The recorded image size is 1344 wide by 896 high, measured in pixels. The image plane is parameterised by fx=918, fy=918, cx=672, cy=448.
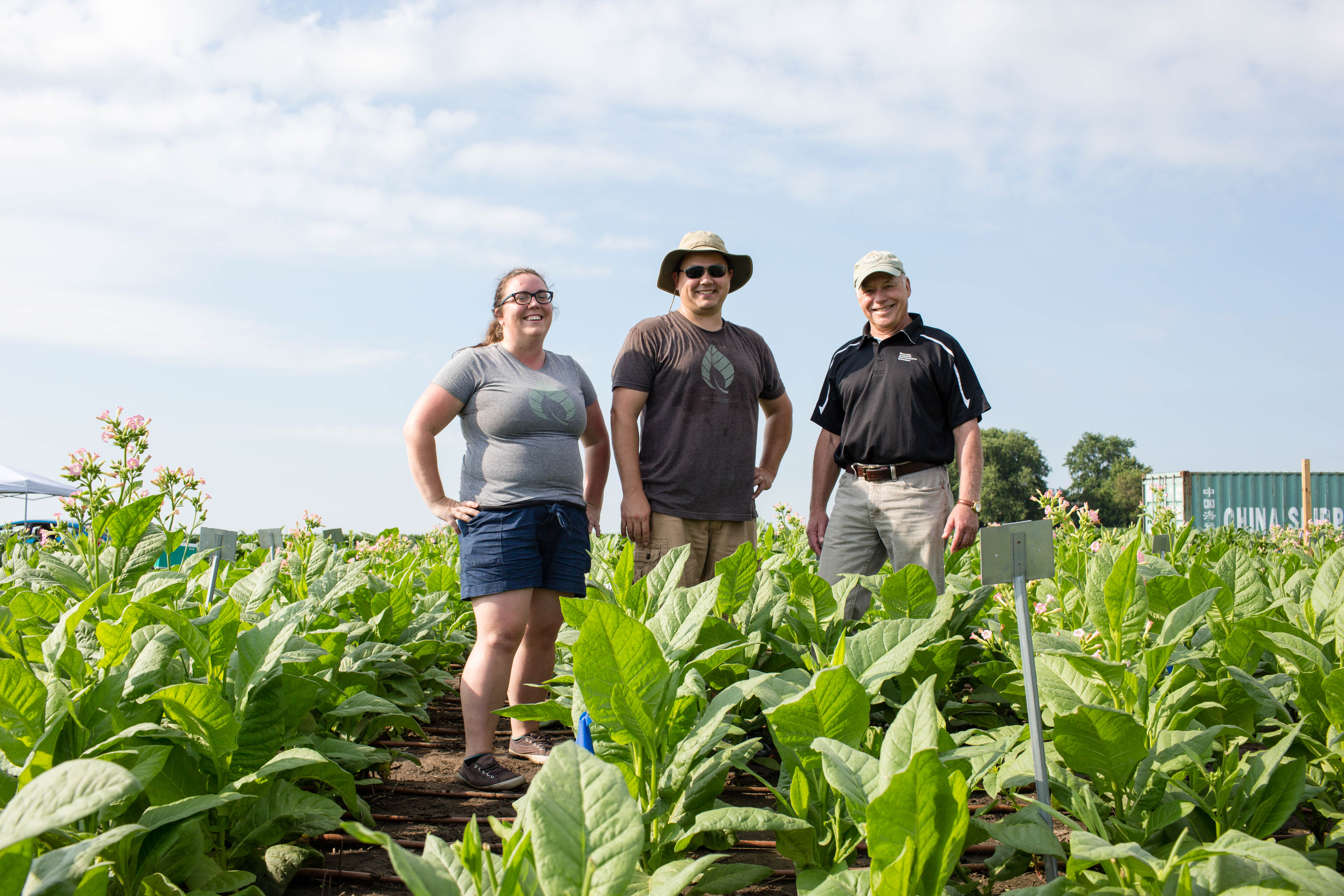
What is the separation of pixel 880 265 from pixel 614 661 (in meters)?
2.84

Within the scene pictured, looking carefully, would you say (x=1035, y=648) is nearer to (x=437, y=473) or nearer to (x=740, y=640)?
(x=740, y=640)

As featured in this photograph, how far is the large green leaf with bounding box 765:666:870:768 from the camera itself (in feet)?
6.04

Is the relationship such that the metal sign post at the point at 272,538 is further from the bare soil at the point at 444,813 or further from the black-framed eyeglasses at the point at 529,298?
the black-framed eyeglasses at the point at 529,298

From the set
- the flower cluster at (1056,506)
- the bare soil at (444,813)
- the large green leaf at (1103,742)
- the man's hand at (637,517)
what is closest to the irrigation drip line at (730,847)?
the bare soil at (444,813)

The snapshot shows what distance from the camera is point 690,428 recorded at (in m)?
4.18

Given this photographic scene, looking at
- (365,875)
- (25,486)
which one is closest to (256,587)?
(365,875)

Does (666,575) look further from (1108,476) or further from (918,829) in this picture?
(1108,476)

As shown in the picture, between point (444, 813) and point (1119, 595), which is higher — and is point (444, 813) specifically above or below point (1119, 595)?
below

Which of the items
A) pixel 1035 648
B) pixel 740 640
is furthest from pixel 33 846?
pixel 1035 648

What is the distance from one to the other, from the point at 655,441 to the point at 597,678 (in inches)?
94.8

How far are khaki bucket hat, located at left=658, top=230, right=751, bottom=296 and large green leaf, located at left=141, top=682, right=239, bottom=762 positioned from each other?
9.87 ft

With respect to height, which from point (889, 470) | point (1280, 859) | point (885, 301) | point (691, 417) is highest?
point (885, 301)

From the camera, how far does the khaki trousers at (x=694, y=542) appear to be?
4195 millimetres

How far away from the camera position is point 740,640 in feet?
8.99
